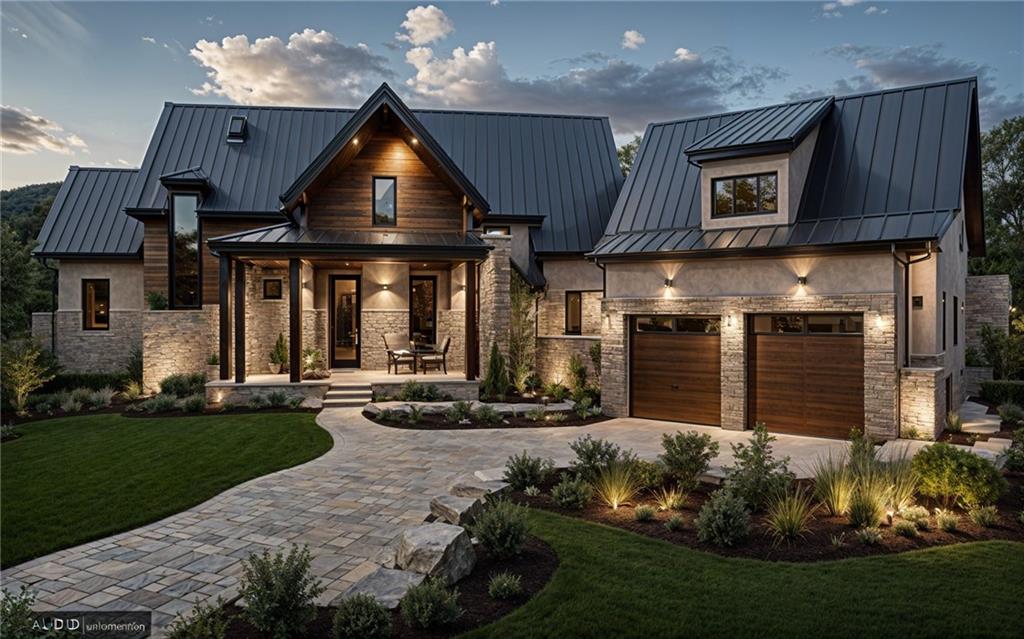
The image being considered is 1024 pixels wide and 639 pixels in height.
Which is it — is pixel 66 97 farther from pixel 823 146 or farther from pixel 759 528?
pixel 823 146

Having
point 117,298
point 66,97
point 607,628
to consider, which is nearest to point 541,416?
point 607,628

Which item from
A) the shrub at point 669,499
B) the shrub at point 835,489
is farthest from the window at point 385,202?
the shrub at point 835,489

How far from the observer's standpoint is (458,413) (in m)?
12.7

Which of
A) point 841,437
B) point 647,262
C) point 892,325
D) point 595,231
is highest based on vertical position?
point 595,231

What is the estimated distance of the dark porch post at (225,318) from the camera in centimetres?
1516

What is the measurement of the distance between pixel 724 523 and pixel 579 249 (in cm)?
1454

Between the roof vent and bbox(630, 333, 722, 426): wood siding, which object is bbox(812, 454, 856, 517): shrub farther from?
the roof vent

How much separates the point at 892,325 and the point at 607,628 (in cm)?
962

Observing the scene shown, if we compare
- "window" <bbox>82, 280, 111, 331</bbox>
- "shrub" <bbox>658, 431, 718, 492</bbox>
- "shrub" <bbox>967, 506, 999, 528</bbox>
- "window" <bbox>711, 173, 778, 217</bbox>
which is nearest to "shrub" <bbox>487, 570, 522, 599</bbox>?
"shrub" <bbox>658, 431, 718, 492</bbox>

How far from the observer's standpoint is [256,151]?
66.3ft

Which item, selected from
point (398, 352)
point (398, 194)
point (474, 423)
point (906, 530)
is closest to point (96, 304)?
point (398, 352)

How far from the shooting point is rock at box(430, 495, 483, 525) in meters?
5.89

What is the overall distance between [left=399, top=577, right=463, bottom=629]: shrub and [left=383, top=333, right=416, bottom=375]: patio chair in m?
12.7

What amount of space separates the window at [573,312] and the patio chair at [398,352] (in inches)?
222
